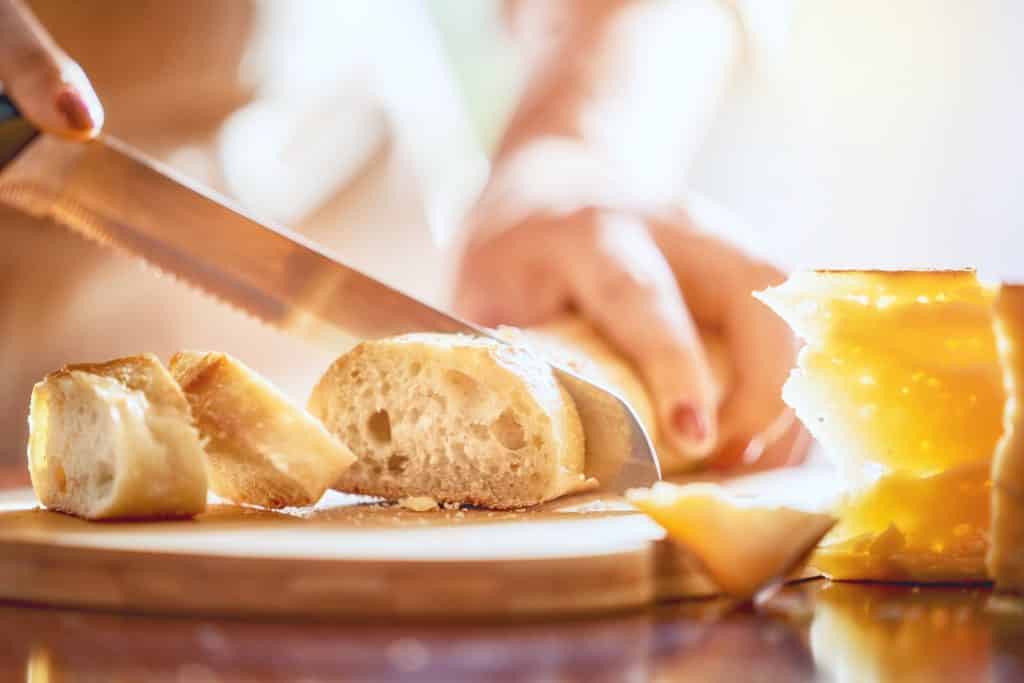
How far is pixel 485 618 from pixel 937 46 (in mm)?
3845

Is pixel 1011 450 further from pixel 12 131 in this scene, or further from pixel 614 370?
pixel 12 131

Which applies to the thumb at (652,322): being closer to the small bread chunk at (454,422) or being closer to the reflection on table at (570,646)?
the small bread chunk at (454,422)

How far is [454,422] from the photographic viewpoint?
1487 millimetres

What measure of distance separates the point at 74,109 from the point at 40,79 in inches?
2.1

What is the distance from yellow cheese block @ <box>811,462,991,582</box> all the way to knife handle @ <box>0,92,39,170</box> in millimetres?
1112

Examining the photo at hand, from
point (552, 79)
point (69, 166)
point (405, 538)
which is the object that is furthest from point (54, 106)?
point (552, 79)

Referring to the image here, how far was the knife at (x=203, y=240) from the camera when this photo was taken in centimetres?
166

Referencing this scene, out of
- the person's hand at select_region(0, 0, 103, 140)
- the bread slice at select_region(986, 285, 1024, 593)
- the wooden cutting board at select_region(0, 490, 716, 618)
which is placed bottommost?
the wooden cutting board at select_region(0, 490, 716, 618)

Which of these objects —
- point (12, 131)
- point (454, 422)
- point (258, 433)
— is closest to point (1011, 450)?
point (454, 422)

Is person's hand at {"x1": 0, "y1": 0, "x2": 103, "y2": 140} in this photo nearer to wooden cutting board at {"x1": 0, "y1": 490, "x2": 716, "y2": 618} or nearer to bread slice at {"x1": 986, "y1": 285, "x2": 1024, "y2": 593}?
wooden cutting board at {"x1": 0, "y1": 490, "x2": 716, "y2": 618}

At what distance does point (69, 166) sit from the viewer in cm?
166

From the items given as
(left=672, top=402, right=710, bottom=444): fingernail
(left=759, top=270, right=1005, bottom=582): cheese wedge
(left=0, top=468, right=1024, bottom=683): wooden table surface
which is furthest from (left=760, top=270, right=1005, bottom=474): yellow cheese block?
(left=672, top=402, right=710, bottom=444): fingernail

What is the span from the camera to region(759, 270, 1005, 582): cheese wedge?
1.10 meters

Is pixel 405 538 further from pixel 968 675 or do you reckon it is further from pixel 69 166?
pixel 69 166
